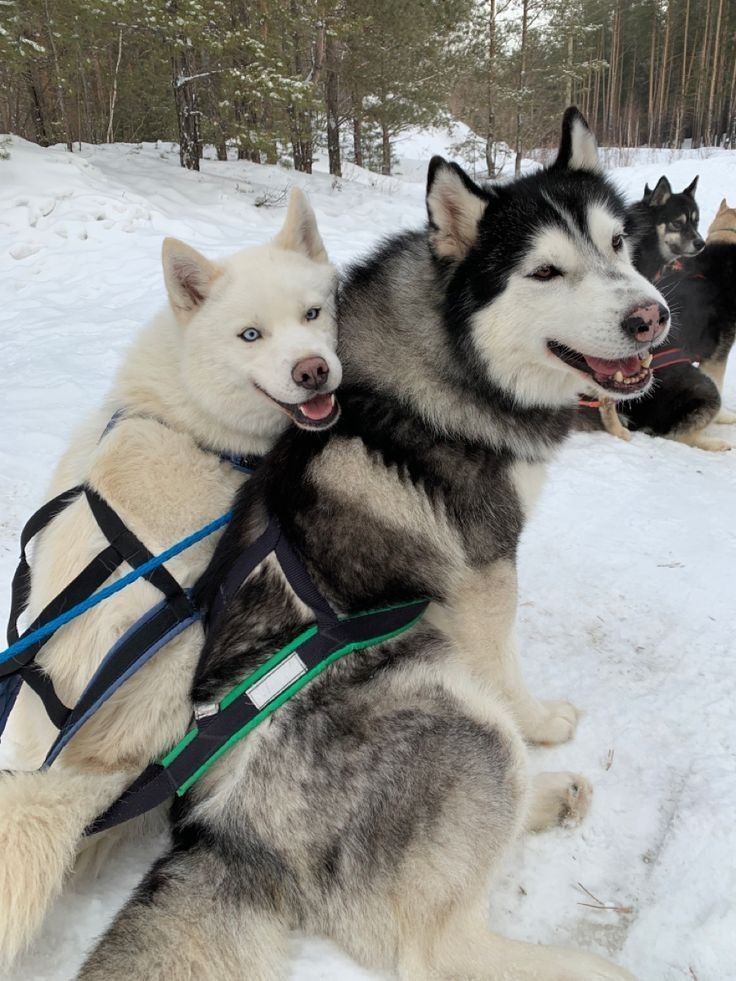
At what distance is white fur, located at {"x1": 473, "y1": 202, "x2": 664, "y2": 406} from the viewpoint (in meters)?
1.97

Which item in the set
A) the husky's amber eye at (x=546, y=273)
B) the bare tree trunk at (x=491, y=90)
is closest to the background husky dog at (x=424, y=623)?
the husky's amber eye at (x=546, y=273)

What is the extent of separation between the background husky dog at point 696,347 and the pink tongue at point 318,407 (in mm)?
3697

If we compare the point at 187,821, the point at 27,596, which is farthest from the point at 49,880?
the point at 27,596

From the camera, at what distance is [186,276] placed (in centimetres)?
241

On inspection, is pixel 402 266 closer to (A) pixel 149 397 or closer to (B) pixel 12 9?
(A) pixel 149 397

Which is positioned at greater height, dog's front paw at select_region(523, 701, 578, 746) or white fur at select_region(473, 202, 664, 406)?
white fur at select_region(473, 202, 664, 406)

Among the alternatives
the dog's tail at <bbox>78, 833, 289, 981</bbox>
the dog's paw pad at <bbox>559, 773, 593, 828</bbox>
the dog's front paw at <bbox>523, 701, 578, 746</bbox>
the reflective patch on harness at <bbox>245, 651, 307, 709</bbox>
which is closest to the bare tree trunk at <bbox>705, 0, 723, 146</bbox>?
the dog's front paw at <bbox>523, 701, 578, 746</bbox>

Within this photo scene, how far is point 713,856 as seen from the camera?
194 centimetres

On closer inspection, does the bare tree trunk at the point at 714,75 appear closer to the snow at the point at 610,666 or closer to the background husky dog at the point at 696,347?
the background husky dog at the point at 696,347

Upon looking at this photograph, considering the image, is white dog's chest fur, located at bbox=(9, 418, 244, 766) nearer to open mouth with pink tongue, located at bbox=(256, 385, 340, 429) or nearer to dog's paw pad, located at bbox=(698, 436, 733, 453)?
open mouth with pink tongue, located at bbox=(256, 385, 340, 429)

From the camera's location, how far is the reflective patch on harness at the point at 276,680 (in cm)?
171

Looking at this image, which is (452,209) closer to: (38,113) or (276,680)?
(276,680)

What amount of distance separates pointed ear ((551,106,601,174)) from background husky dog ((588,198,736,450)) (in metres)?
3.13

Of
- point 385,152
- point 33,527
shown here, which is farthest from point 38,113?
point 33,527
